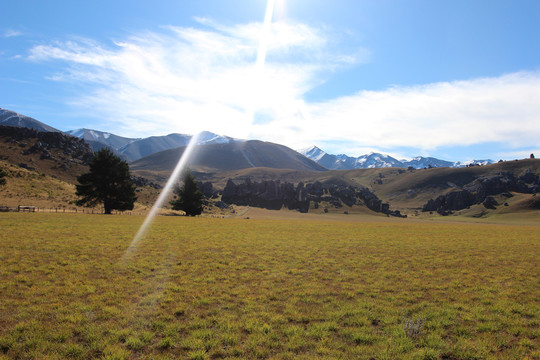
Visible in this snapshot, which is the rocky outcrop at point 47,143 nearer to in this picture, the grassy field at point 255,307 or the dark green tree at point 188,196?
the dark green tree at point 188,196

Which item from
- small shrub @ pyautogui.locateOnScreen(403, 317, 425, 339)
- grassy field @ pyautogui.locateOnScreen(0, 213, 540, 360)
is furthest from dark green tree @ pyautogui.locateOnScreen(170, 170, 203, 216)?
small shrub @ pyautogui.locateOnScreen(403, 317, 425, 339)

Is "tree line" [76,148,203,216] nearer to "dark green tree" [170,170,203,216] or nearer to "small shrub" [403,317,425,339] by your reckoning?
"dark green tree" [170,170,203,216]

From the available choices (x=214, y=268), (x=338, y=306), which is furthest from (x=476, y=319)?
(x=214, y=268)

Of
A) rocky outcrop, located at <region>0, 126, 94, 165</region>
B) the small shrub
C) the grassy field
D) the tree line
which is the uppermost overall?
rocky outcrop, located at <region>0, 126, 94, 165</region>

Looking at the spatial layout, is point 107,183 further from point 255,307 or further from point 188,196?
point 255,307

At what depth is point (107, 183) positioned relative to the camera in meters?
63.9

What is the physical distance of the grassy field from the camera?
28.2 ft

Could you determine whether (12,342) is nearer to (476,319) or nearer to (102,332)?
(102,332)

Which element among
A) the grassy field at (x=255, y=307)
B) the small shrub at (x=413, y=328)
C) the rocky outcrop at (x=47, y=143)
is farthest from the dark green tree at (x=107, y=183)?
the rocky outcrop at (x=47, y=143)

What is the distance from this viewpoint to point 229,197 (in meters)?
197

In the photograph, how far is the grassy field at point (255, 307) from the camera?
8.59m

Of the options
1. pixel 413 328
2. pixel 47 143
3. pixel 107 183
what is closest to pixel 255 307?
pixel 413 328

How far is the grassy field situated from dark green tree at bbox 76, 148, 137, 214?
1822 inches

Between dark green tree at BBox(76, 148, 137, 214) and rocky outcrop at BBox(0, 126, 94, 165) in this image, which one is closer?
dark green tree at BBox(76, 148, 137, 214)
